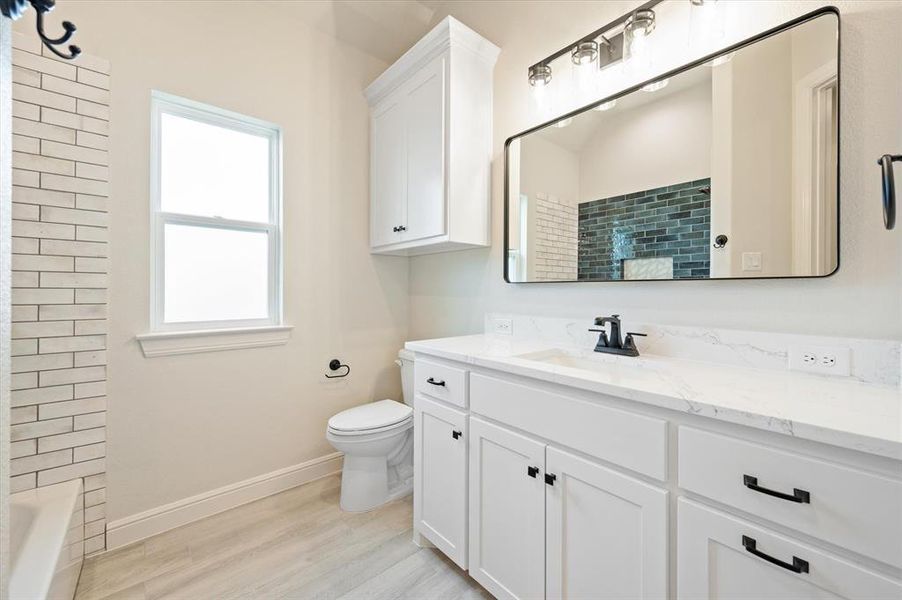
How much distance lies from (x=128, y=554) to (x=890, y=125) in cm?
316

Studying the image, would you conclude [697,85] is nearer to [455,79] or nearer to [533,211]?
[533,211]

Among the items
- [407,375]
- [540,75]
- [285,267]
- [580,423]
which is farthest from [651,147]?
[285,267]

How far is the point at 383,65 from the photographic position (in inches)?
103

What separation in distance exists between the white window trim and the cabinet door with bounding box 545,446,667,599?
1.75 metres

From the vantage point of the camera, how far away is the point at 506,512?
4.25ft

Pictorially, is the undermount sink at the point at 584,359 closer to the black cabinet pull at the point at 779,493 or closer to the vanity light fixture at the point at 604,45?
the black cabinet pull at the point at 779,493

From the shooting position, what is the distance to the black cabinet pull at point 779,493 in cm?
72

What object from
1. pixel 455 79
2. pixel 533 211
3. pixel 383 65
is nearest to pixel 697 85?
pixel 533 211

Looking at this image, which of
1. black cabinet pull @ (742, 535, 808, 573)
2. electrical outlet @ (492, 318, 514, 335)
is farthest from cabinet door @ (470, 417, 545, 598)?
electrical outlet @ (492, 318, 514, 335)

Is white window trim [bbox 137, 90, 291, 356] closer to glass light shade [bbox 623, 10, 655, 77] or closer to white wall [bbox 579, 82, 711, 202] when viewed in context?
white wall [bbox 579, 82, 711, 202]

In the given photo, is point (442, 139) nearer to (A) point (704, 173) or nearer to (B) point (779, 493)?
(A) point (704, 173)

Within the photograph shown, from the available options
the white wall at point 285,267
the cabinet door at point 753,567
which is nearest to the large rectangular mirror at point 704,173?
the cabinet door at point 753,567

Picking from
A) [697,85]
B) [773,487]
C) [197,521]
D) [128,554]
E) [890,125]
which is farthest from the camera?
[197,521]

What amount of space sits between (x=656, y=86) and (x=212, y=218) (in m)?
2.20
